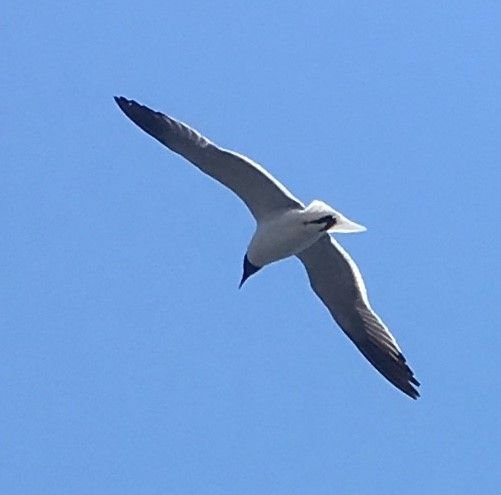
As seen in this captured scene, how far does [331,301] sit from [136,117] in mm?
1979

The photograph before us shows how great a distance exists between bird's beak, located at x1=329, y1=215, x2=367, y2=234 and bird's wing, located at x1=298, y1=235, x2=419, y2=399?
600 millimetres

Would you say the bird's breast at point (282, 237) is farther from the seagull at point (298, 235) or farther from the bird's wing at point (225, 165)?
the bird's wing at point (225, 165)

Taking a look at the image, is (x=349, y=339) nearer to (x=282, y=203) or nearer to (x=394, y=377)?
(x=394, y=377)

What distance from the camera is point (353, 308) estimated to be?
10133 millimetres

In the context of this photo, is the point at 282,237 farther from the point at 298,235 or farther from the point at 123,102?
the point at 123,102

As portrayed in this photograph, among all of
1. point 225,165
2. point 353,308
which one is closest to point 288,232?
point 225,165

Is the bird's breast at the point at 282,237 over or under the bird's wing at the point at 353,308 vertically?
under

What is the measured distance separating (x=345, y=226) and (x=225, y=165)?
0.91 metres

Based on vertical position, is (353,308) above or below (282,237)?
above

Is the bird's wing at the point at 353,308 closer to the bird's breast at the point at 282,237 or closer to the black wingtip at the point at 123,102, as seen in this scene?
the bird's breast at the point at 282,237

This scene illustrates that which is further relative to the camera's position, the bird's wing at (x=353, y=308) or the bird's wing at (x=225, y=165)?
the bird's wing at (x=353, y=308)

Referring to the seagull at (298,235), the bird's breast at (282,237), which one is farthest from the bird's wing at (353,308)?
the bird's breast at (282,237)

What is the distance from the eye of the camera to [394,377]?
995 cm

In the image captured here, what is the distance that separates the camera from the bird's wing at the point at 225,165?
9.18 meters
